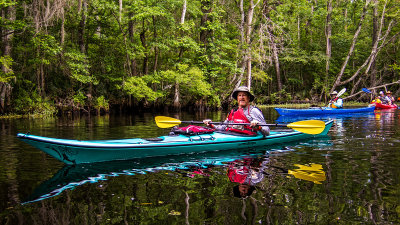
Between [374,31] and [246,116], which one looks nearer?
[246,116]

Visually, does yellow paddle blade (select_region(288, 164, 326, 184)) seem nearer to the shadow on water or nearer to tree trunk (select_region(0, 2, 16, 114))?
the shadow on water

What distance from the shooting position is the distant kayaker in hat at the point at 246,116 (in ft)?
19.4

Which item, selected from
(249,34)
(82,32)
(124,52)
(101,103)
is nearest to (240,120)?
(101,103)

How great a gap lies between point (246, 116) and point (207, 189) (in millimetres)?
2810

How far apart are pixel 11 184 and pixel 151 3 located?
44.2 feet

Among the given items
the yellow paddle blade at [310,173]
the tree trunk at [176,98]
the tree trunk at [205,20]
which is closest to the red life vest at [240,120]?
the yellow paddle blade at [310,173]

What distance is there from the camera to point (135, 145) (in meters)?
4.87

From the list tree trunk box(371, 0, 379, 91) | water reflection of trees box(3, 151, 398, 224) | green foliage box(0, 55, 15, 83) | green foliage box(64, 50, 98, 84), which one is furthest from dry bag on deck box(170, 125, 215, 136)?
tree trunk box(371, 0, 379, 91)

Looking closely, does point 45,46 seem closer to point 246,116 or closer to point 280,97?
point 246,116

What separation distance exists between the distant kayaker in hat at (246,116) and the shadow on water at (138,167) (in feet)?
→ 1.27

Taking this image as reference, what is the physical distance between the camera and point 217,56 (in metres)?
18.5

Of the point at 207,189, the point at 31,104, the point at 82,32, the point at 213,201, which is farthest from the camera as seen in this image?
the point at 82,32

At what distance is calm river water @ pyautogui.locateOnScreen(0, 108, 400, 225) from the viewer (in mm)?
2725

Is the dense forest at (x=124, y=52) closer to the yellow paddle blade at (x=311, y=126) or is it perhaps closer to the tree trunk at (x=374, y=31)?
the tree trunk at (x=374, y=31)
